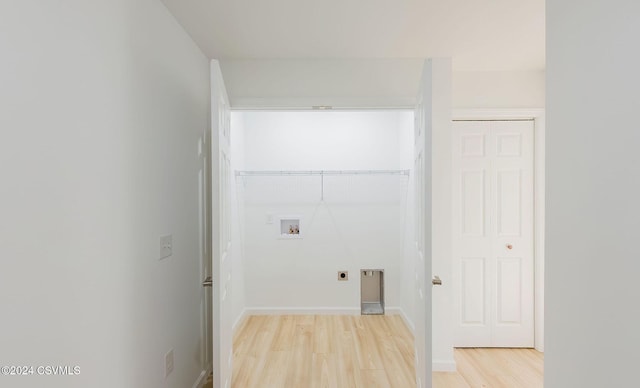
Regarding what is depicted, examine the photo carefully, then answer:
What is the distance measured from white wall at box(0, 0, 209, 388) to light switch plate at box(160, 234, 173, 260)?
0.04m

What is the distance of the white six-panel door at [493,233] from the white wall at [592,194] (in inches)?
→ 66.4

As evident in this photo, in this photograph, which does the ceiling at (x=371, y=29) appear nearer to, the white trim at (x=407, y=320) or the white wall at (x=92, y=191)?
the white wall at (x=92, y=191)

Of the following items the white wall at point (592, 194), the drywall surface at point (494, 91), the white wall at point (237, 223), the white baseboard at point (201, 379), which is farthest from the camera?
the white wall at point (237, 223)

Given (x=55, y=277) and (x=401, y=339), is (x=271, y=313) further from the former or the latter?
(x=55, y=277)

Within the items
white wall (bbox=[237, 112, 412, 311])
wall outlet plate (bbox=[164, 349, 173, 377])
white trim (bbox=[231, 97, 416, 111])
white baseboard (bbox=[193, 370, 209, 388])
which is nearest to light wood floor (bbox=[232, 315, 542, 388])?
white baseboard (bbox=[193, 370, 209, 388])

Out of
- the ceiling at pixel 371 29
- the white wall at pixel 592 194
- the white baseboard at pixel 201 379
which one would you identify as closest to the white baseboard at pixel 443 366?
the white wall at pixel 592 194

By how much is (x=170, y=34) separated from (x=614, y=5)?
2047 millimetres

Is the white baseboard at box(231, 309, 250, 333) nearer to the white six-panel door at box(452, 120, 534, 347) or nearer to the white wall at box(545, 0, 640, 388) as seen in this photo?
the white six-panel door at box(452, 120, 534, 347)

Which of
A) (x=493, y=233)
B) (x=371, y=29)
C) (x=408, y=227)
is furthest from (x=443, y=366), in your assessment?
(x=371, y=29)

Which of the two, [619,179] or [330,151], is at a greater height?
[330,151]

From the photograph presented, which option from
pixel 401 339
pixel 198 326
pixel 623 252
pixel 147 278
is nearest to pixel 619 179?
pixel 623 252

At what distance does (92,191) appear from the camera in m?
1.25

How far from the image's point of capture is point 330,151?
4016mm

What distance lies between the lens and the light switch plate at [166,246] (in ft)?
5.83
